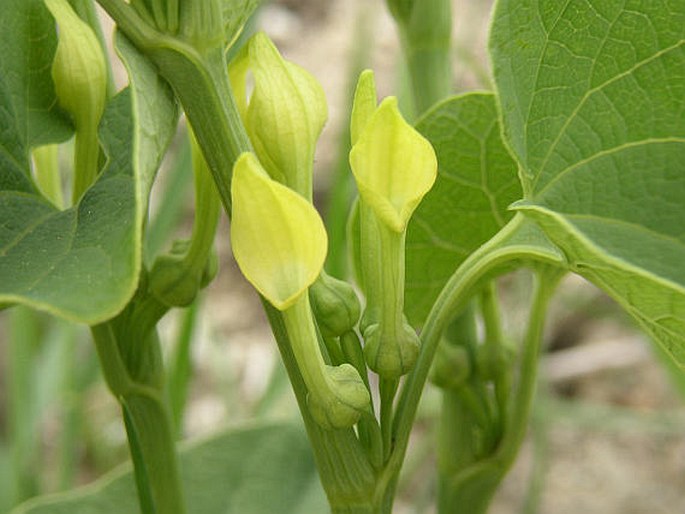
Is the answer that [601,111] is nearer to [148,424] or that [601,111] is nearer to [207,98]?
[207,98]

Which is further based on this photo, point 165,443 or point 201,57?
point 165,443

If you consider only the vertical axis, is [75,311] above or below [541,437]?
above

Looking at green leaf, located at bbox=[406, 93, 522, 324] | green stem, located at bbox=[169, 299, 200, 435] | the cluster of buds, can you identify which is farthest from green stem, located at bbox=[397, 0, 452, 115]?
green stem, located at bbox=[169, 299, 200, 435]

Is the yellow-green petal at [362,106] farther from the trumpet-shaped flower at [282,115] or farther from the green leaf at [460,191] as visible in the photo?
the green leaf at [460,191]

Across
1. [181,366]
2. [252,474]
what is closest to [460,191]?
[252,474]

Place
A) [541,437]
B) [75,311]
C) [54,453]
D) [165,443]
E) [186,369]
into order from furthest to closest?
[54,453] < [541,437] < [186,369] < [165,443] < [75,311]

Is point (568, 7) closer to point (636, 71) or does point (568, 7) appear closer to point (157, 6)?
Answer: point (636, 71)

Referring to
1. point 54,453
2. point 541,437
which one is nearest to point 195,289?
point 541,437
